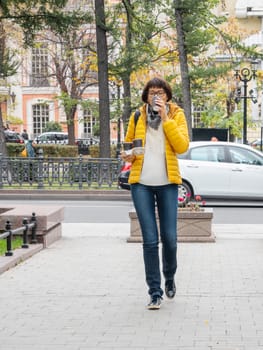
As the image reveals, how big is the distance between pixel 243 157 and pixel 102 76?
882cm

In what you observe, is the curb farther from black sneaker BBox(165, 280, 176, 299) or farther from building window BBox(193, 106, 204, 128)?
building window BBox(193, 106, 204, 128)

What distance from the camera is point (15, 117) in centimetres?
6122

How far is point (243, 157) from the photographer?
20.5 metres

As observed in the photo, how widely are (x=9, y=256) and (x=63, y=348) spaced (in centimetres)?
434

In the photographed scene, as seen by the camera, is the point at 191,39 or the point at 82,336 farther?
the point at 191,39

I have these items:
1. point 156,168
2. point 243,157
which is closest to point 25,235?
point 156,168

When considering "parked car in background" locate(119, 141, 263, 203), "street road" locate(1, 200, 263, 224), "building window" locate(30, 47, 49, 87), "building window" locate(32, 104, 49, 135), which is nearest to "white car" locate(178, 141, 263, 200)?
"parked car in background" locate(119, 141, 263, 203)

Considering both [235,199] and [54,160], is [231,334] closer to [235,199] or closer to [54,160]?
[235,199]

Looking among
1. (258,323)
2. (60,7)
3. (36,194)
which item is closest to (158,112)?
(258,323)

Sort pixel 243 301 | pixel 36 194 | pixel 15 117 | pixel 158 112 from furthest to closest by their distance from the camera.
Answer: pixel 15 117 → pixel 36 194 → pixel 243 301 → pixel 158 112

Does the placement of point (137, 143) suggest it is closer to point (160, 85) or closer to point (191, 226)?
point (160, 85)

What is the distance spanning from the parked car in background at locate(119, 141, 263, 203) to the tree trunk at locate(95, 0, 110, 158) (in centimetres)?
817

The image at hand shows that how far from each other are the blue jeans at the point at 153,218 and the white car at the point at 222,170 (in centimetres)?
1292

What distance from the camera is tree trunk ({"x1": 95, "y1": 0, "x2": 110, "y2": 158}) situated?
27.5 metres
